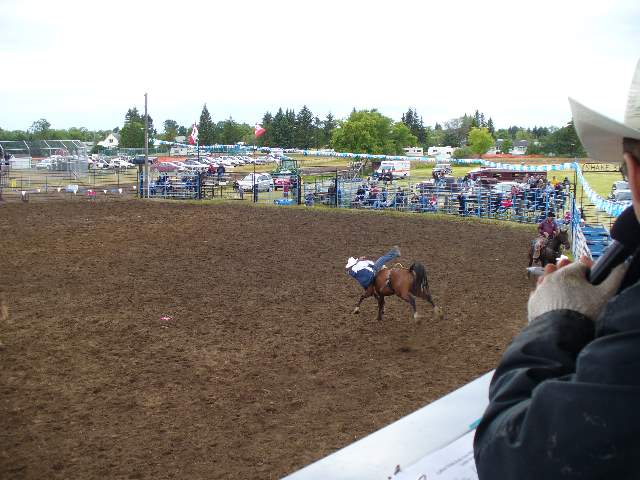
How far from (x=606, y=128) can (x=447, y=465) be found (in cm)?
100

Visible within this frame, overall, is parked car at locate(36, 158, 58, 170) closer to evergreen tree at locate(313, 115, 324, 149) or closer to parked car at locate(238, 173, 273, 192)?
parked car at locate(238, 173, 273, 192)

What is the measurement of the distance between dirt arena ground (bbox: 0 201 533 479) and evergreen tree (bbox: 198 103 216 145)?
77.8 meters

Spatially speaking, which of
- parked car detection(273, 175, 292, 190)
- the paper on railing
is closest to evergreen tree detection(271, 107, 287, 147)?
parked car detection(273, 175, 292, 190)

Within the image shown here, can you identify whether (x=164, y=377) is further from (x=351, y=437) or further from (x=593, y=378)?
(x=593, y=378)

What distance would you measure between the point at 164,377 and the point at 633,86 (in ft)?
23.4

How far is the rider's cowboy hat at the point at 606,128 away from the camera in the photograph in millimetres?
962

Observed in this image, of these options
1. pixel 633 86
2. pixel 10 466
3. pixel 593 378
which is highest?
pixel 633 86

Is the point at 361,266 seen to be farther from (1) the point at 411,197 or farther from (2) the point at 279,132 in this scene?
(2) the point at 279,132

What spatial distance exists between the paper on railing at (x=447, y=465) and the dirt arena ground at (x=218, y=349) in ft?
12.7

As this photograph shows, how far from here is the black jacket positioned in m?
0.87

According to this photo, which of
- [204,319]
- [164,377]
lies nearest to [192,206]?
[204,319]

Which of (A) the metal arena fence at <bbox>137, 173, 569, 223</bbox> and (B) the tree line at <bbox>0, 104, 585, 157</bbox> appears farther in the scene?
(B) the tree line at <bbox>0, 104, 585, 157</bbox>

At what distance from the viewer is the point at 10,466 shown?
549 cm

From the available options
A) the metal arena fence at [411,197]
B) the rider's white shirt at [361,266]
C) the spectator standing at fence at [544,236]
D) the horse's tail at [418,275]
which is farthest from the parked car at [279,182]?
the horse's tail at [418,275]
